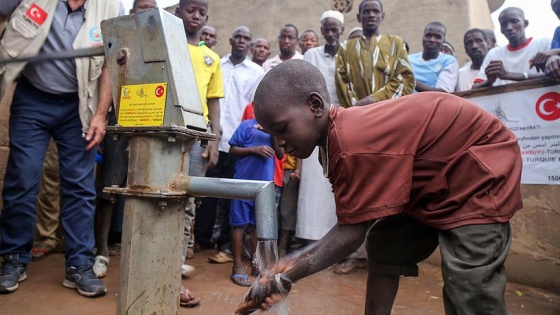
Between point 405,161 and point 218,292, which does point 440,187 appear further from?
point 218,292

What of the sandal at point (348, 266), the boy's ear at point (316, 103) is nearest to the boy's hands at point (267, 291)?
the boy's ear at point (316, 103)

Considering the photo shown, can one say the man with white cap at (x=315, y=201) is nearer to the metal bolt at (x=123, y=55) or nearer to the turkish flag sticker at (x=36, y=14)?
the turkish flag sticker at (x=36, y=14)

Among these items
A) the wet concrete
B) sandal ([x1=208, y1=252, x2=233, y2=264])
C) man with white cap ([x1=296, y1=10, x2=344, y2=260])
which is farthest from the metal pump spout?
man with white cap ([x1=296, y1=10, x2=344, y2=260])

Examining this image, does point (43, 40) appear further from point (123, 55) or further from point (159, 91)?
point (159, 91)

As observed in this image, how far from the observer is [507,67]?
433 cm

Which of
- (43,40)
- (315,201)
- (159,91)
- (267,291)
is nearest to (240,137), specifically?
(315,201)

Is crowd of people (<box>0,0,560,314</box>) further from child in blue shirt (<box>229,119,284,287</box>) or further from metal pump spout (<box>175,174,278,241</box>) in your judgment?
metal pump spout (<box>175,174,278,241</box>)

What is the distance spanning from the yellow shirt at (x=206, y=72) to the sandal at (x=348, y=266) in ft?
5.37

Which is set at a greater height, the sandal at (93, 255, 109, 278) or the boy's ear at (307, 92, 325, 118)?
the boy's ear at (307, 92, 325, 118)

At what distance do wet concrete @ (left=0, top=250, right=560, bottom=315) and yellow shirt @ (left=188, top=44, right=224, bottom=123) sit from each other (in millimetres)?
1195

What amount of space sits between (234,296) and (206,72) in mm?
1528

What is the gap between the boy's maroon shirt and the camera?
1629mm

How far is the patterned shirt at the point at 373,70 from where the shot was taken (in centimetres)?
392

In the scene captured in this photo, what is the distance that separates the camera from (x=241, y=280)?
3.43 m
